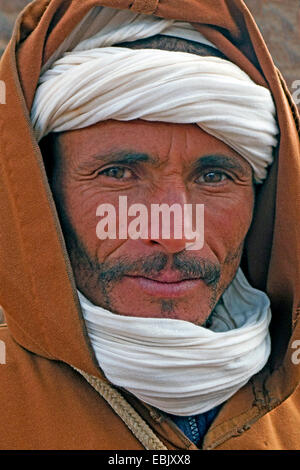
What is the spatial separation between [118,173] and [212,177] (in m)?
0.29

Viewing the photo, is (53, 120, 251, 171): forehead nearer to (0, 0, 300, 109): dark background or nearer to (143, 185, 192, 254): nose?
(143, 185, 192, 254): nose

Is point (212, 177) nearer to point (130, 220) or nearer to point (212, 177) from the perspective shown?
point (212, 177)

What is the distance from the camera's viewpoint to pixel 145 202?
1.92 meters

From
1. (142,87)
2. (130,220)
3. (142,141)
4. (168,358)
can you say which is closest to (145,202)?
(130,220)

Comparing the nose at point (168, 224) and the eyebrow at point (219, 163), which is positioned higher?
the eyebrow at point (219, 163)

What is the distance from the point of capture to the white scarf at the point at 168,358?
6.11ft

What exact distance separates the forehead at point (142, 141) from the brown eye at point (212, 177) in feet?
0.26

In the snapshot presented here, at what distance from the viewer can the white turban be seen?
Result: 6.20 ft

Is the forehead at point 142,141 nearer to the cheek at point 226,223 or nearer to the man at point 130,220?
the man at point 130,220

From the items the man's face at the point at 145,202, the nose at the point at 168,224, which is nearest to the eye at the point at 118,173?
the man's face at the point at 145,202

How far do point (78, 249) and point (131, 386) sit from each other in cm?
42

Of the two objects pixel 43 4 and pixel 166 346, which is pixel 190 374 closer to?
pixel 166 346

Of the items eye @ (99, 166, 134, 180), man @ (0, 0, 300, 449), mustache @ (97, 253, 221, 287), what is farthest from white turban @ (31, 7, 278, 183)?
mustache @ (97, 253, 221, 287)
